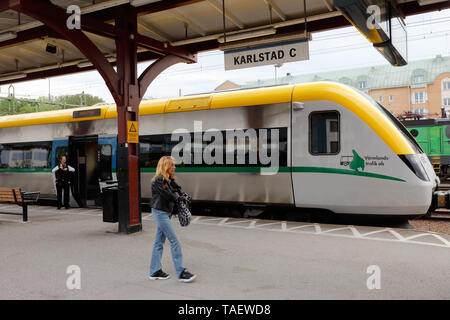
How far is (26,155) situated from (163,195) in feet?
35.3

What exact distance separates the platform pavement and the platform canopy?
395cm

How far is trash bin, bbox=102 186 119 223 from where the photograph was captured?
831cm

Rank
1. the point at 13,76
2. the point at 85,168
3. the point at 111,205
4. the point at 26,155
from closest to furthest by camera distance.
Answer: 1. the point at 111,205
2. the point at 13,76
3. the point at 85,168
4. the point at 26,155

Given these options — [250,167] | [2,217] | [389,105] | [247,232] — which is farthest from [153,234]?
[389,105]

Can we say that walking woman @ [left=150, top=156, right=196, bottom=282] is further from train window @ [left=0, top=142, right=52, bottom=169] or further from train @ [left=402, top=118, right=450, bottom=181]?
train @ [left=402, top=118, right=450, bottom=181]

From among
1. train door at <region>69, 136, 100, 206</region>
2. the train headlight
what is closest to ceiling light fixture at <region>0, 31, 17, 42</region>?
train door at <region>69, 136, 100, 206</region>

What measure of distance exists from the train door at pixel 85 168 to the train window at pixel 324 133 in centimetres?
729

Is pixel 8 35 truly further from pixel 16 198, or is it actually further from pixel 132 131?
pixel 16 198

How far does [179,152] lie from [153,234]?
2.85 meters

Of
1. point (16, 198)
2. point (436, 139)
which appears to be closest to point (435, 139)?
point (436, 139)

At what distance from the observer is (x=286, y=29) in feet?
31.0

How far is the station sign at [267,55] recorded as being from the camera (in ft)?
25.2

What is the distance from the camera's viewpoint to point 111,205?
27.3ft

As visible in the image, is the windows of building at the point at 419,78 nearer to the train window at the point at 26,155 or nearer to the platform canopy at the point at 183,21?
the platform canopy at the point at 183,21
